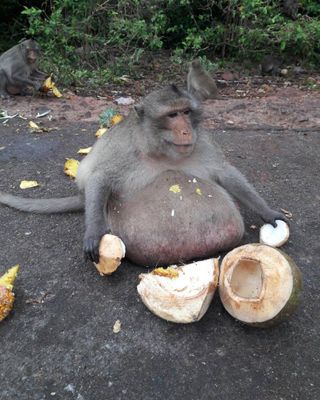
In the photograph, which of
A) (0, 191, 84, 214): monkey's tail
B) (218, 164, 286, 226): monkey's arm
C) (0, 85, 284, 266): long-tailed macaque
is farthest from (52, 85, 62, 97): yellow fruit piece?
(218, 164, 286, 226): monkey's arm

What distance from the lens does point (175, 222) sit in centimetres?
303

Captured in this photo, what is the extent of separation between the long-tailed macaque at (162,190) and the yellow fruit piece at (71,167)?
1.13 metres

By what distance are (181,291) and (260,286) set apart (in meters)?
0.42

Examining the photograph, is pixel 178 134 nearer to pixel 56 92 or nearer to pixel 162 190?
pixel 162 190

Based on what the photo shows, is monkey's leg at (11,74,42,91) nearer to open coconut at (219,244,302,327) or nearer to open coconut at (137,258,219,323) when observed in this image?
open coconut at (137,258,219,323)

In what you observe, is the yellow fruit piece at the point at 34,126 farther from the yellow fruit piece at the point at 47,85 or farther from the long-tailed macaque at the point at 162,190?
the long-tailed macaque at the point at 162,190

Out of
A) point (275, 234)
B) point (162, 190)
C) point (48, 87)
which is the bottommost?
point (48, 87)

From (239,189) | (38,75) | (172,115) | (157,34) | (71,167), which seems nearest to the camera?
(172,115)

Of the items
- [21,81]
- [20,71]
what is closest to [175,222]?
[21,81]

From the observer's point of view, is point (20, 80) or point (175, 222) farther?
point (20, 80)

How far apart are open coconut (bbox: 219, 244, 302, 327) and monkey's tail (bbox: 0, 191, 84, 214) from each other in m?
1.50

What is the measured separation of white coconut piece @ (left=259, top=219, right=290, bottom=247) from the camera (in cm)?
334

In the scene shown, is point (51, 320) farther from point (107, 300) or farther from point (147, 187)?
point (147, 187)

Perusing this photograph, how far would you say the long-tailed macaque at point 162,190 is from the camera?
303 centimetres
